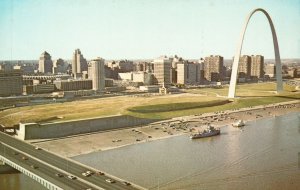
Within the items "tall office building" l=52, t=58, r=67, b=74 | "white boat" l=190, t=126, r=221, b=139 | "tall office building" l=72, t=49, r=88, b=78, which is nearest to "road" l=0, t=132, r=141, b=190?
"white boat" l=190, t=126, r=221, b=139

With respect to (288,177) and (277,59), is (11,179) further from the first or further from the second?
(277,59)

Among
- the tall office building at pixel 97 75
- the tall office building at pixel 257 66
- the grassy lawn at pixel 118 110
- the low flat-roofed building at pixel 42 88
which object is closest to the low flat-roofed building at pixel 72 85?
the low flat-roofed building at pixel 42 88

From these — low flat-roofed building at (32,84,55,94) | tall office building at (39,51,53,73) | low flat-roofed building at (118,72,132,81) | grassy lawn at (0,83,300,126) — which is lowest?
grassy lawn at (0,83,300,126)

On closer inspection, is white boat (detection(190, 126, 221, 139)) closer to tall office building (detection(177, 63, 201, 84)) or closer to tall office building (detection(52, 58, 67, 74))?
tall office building (detection(177, 63, 201, 84))

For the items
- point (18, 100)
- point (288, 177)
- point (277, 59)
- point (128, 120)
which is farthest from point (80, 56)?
point (288, 177)

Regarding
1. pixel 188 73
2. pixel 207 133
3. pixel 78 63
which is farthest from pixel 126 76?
pixel 207 133

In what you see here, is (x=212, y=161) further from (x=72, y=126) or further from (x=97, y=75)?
(x=97, y=75)
